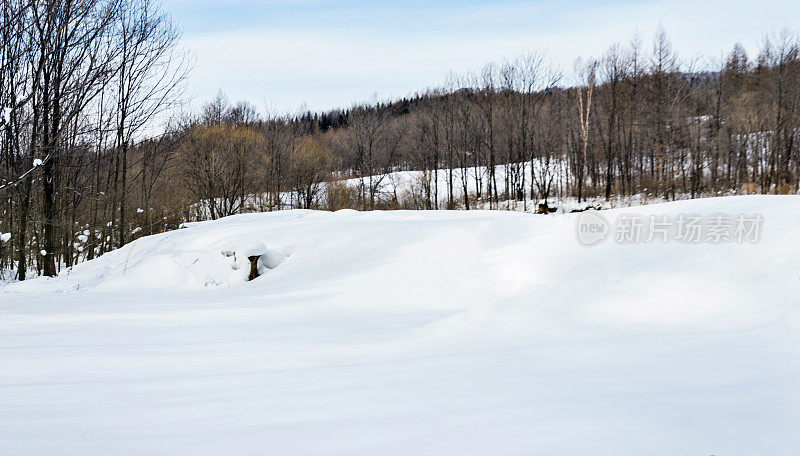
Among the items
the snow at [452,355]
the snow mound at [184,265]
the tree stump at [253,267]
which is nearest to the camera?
the snow at [452,355]

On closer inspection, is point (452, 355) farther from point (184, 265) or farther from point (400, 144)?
point (400, 144)

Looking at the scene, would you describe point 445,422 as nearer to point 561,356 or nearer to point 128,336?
point 561,356

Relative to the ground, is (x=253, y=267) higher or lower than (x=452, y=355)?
higher

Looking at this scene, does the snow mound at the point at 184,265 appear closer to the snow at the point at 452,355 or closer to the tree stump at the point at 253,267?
the tree stump at the point at 253,267

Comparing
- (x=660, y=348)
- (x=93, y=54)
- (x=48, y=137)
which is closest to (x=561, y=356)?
(x=660, y=348)

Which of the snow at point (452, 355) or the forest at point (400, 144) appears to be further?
the forest at point (400, 144)

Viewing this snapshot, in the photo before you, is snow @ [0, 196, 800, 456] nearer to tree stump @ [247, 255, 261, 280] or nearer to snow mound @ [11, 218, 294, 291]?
tree stump @ [247, 255, 261, 280]

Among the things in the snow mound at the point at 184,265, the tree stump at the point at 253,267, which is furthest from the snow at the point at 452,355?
the snow mound at the point at 184,265

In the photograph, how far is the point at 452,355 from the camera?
3008 millimetres

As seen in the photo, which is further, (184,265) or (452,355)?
(184,265)

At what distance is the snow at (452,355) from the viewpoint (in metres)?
1.86

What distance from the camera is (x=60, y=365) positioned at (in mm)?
2725

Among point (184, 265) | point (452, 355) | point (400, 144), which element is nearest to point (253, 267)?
point (184, 265)

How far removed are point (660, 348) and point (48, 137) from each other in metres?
12.4
